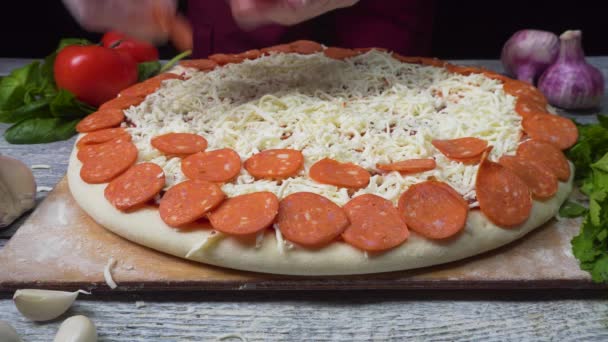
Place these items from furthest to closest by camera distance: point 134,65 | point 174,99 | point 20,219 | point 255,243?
point 134,65, point 174,99, point 20,219, point 255,243

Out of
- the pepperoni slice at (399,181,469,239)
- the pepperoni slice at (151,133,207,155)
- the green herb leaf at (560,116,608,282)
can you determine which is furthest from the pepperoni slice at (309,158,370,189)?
the green herb leaf at (560,116,608,282)

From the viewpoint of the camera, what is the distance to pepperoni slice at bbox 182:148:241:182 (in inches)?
76.6

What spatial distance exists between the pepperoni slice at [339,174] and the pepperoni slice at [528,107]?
0.91 m

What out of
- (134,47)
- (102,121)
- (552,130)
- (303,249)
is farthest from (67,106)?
(552,130)

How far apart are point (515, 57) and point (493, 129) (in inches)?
54.7

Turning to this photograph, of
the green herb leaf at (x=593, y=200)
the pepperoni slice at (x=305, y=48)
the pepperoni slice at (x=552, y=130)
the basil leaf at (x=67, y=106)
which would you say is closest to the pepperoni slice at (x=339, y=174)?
the green herb leaf at (x=593, y=200)

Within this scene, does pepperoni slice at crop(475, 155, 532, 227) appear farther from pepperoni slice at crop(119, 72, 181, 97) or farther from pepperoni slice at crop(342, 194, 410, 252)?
pepperoni slice at crop(119, 72, 181, 97)

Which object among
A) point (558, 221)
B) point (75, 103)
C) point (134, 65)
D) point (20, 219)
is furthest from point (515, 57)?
point (20, 219)

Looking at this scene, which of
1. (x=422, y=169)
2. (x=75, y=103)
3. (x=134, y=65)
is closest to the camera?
(x=422, y=169)

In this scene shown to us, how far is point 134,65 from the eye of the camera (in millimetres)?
3262

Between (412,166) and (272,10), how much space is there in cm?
76

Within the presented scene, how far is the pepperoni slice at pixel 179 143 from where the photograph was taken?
2117mm

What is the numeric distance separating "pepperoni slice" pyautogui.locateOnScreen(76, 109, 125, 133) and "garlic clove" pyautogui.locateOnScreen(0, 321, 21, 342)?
1070 mm

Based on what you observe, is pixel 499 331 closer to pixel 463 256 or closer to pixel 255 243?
pixel 463 256
